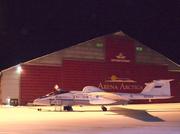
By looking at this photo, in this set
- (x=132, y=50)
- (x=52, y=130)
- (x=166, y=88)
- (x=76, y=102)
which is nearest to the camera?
(x=52, y=130)

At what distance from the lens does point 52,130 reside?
18.2 m

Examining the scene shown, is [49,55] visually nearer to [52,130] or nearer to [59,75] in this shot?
[59,75]

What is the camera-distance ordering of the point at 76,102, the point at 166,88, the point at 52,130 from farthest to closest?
the point at 166,88
the point at 76,102
the point at 52,130

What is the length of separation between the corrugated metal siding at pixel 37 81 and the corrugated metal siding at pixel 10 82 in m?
0.64

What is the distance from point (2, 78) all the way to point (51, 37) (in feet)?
51.8

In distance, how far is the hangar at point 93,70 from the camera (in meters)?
45.3

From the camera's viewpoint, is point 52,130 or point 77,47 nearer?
point 52,130

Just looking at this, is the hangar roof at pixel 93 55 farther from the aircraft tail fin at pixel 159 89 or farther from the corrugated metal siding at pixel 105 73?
the aircraft tail fin at pixel 159 89

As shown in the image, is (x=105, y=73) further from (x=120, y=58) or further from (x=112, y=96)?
(x=112, y=96)

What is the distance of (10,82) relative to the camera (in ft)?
148

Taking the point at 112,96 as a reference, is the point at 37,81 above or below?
above

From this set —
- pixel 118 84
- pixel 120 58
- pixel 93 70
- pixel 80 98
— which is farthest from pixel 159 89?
pixel 120 58

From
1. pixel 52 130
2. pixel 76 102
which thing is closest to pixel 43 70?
pixel 76 102

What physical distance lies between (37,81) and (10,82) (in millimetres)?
2929
